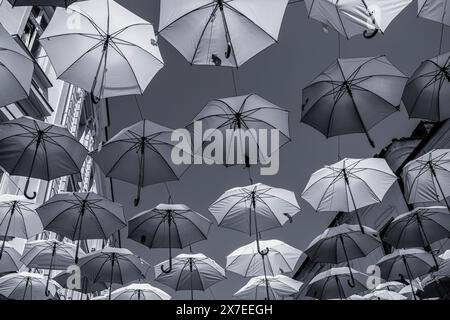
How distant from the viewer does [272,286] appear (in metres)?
14.6

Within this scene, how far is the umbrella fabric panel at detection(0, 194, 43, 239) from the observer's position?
9.93 metres

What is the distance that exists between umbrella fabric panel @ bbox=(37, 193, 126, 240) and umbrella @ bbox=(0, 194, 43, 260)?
58cm

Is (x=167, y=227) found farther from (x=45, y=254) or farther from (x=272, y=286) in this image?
(x=272, y=286)

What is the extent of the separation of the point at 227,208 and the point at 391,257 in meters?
5.77

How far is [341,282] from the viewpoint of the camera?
15328 millimetres

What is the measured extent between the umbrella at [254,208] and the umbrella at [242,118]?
2.43m

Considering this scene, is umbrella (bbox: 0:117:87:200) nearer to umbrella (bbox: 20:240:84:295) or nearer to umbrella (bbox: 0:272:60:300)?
umbrella (bbox: 20:240:84:295)

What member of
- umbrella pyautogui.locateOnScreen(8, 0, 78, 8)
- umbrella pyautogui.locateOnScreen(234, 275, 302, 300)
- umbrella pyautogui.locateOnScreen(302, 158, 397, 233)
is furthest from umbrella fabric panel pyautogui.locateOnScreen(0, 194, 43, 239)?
umbrella pyautogui.locateOnScreen(234, 275, 302, 300)

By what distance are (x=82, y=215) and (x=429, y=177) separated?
9.25 m

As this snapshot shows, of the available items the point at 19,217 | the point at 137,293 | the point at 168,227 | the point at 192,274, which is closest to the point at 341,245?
the point at 192,274

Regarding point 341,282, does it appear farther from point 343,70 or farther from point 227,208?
point 343,70

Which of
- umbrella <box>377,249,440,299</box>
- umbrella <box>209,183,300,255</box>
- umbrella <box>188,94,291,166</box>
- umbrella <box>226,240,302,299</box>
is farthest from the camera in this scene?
umbrella <box>226,240,302,299</box>

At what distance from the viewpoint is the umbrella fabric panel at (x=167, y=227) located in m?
11.0
